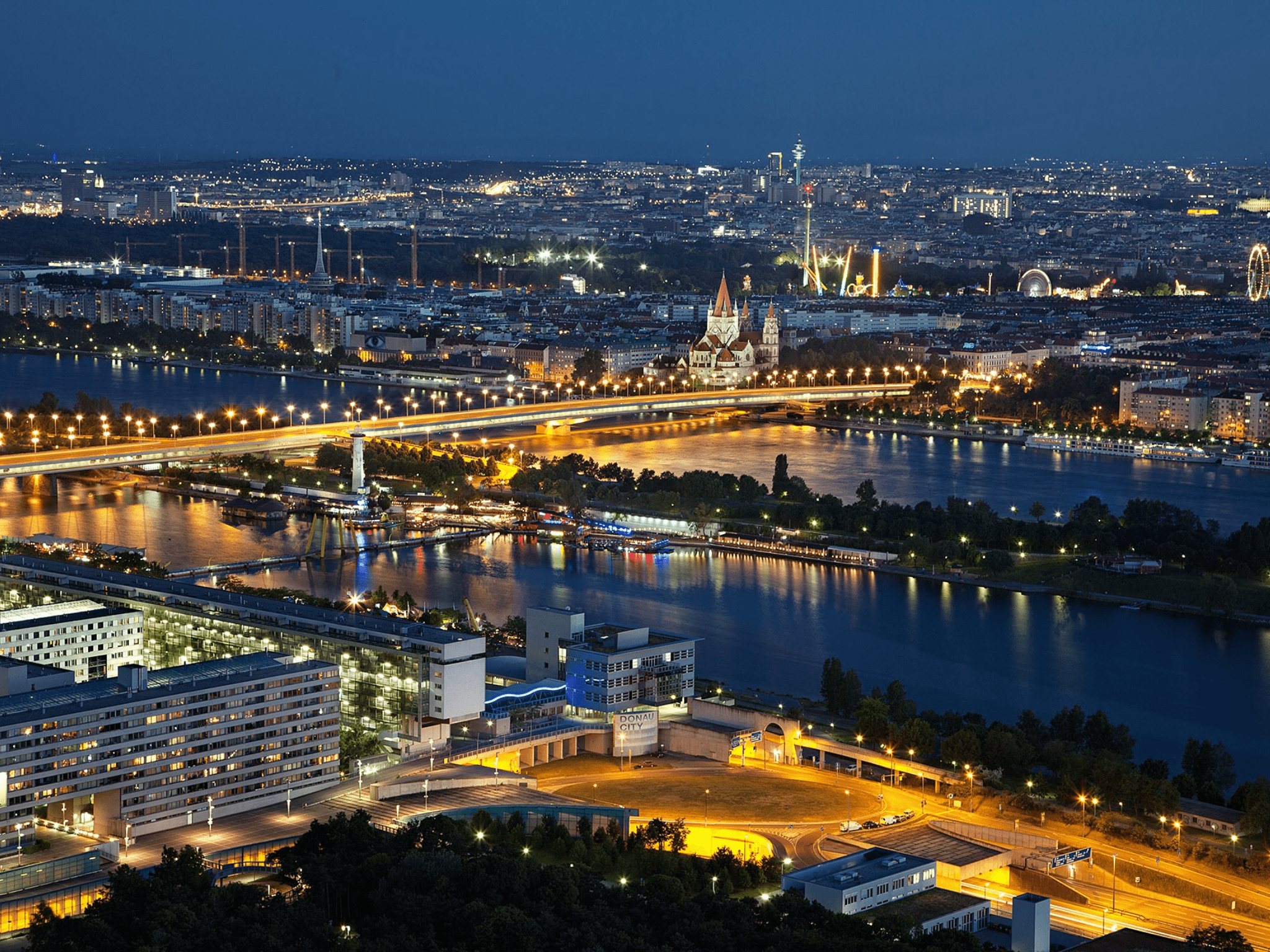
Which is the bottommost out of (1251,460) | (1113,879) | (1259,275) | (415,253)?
(1113,879)

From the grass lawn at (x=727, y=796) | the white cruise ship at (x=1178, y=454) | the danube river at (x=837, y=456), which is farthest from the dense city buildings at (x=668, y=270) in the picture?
the grass lawn at (x=727, y=796)

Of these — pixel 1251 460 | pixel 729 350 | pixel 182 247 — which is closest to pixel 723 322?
pixel 729 350

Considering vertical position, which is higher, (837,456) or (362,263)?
(362,263)

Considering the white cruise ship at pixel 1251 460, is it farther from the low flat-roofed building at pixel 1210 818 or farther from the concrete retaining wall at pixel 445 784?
the concrete retaining wall at pixel 445 784

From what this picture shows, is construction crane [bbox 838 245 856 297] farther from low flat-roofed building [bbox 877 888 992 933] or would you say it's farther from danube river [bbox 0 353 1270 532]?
low flat-roofed building [bbox 877 888 992 933]

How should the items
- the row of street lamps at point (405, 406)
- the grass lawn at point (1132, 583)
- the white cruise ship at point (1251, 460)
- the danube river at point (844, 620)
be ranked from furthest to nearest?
the white cruise ship at point (1251, 460) → the row of street lamps at point (405, 406) → the grass lawn at point (1132, 583) → the danube river at point (844, 620)

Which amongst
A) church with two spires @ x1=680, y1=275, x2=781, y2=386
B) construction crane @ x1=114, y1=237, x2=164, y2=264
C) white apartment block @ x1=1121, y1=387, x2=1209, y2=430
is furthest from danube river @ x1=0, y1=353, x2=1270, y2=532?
construction crane @ x1=114, y1=237, x2=164, y2=264

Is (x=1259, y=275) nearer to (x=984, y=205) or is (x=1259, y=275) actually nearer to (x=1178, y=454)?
(x=1178, y=454)
